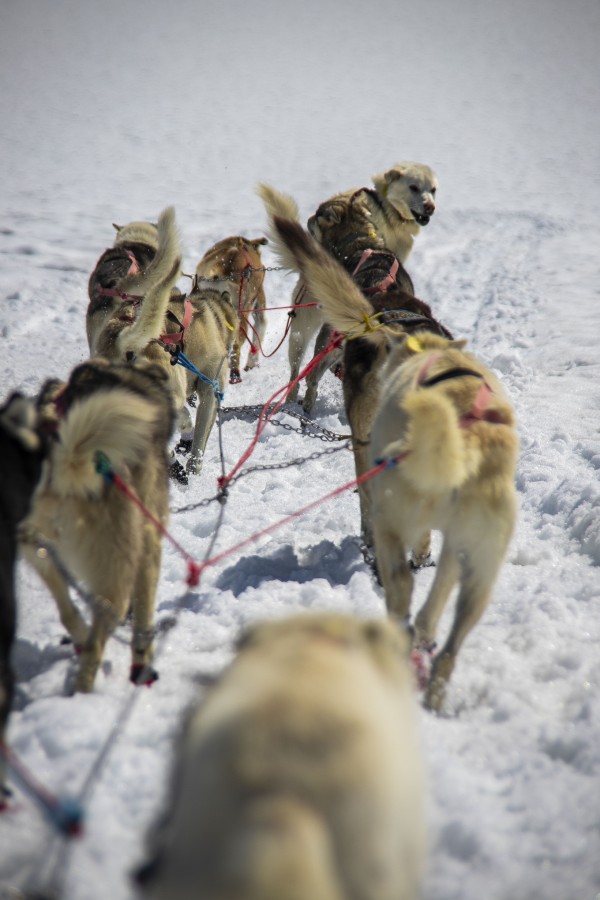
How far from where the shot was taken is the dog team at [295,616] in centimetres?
93

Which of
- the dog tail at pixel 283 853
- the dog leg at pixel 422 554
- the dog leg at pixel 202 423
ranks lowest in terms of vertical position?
the dog leg at pixel 202 423

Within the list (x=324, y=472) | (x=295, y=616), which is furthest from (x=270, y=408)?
(x=295, y=616)

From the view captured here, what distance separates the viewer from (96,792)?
196 cm

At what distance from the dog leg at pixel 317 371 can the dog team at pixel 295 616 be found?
0.23 metres

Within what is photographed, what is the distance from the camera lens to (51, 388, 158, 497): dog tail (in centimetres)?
205

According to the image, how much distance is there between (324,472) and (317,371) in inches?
51.0

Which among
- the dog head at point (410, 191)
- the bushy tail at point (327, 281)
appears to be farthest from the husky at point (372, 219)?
the bushy tail at point (327, 281)

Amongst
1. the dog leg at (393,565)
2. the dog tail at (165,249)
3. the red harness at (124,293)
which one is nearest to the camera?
the dog leg at (393,565)

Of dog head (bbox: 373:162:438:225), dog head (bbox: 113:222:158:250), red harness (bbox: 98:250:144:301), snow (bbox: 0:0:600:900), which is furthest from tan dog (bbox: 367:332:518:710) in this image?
dog head (bbox: 113:222:158:250)

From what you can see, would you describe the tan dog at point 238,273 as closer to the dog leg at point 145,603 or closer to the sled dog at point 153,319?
the sled dog at point 153,319

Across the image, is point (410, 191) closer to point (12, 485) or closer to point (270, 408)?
point (270, 408)

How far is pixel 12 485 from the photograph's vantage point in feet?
6.33

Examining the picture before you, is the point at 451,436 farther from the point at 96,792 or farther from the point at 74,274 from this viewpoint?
the point at 74,274

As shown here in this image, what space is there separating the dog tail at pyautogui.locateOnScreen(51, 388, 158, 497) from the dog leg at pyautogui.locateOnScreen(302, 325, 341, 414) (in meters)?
3.52
